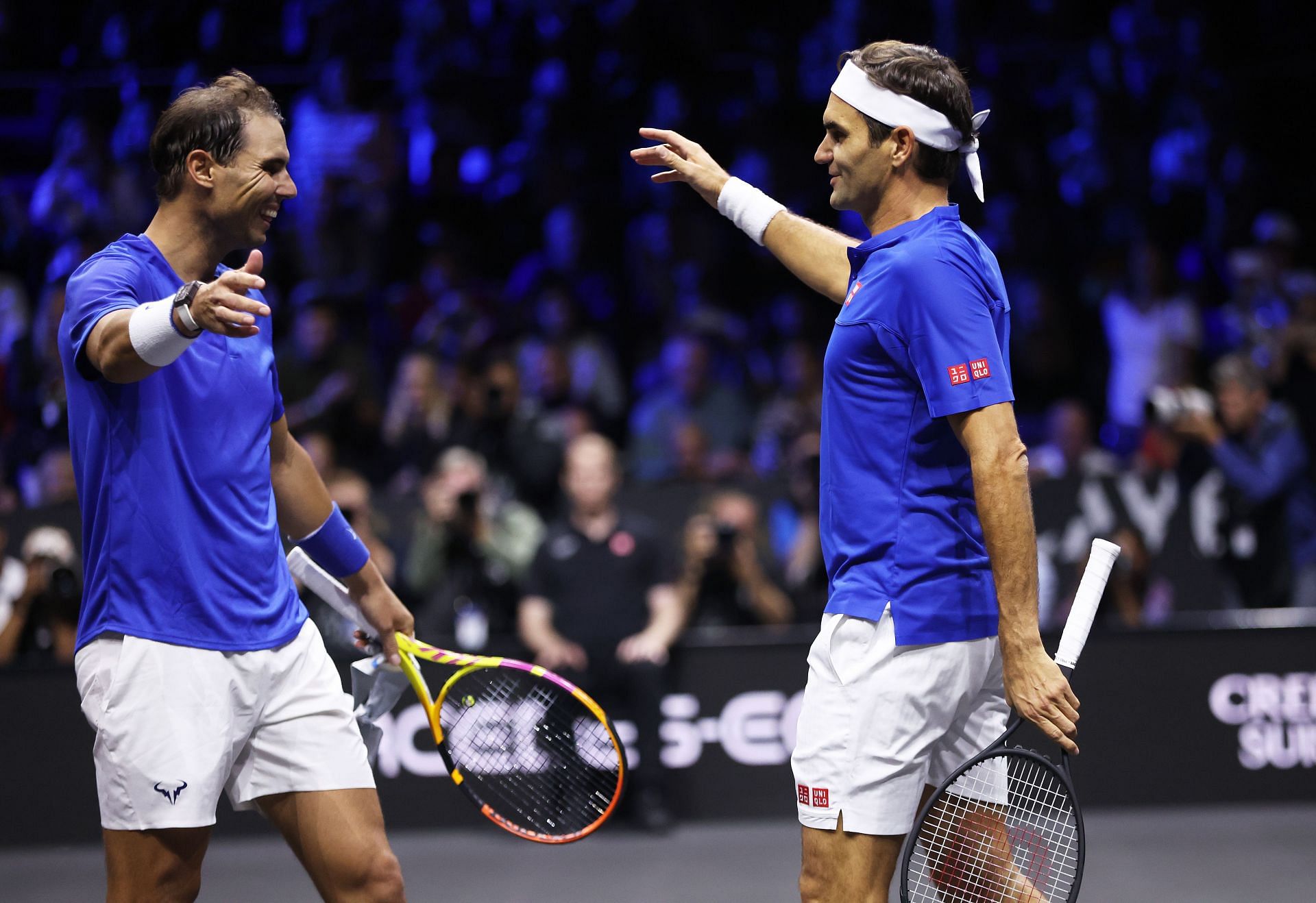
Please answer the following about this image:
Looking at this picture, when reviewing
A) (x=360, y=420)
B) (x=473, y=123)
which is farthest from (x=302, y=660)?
(x=473, y=123)

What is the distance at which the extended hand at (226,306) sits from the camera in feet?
7.66

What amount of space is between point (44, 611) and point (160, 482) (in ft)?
13.5

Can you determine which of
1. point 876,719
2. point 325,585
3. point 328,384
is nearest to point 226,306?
point 325,585

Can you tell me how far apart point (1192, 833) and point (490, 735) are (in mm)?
3457

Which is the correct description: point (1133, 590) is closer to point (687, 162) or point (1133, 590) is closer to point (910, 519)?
point (687, 162)

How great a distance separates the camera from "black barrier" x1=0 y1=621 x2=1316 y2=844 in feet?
19.8

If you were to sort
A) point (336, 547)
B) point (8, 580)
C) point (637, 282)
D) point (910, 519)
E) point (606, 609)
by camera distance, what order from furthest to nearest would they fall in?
point (637, 282) < point (8, 580) < point (606, 609) < point (336, 547) < point (910, 519)

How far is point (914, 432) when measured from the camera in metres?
2.60

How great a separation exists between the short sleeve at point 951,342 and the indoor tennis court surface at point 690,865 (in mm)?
2899

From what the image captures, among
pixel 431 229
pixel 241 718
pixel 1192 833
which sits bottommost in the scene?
pixel 1192 833

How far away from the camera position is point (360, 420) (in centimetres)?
785

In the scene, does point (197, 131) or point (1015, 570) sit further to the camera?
point (197, 131)

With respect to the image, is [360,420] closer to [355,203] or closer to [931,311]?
[355,203]

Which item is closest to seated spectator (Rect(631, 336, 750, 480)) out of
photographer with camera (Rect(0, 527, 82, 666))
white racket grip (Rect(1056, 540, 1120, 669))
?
photographer with camera (Rect(0, 527, 82, 666))
